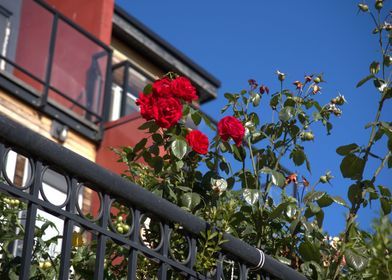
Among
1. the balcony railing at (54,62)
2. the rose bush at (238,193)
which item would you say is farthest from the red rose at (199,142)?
the balcony railing at (54,62)

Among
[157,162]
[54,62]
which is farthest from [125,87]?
[157,162]

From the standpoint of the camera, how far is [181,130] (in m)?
4.32

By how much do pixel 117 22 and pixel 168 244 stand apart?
13271 mm

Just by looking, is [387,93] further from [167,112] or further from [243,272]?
[243,272]

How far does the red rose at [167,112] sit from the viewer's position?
4141mm

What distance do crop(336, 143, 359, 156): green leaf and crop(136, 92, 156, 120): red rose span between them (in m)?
0.88

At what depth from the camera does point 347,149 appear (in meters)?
4.41

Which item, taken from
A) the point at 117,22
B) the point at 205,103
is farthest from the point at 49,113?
the point at 205,103

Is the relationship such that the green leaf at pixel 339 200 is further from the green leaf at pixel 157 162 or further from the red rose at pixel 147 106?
the red rose at pixel 147 106

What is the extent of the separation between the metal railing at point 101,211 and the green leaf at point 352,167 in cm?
73

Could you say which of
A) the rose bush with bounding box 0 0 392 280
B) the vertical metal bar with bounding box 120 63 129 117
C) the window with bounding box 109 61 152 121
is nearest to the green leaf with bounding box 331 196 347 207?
the rose bush with bounding box 0 0 392 280

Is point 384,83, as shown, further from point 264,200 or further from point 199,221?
point 199,221

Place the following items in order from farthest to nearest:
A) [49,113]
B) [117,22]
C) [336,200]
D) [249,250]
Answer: [117,22] → [49,113] → [336,200] → [249,250]

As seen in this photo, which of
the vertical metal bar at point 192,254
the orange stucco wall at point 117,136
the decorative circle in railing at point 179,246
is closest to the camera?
the vertical metal bar at point 192,254
